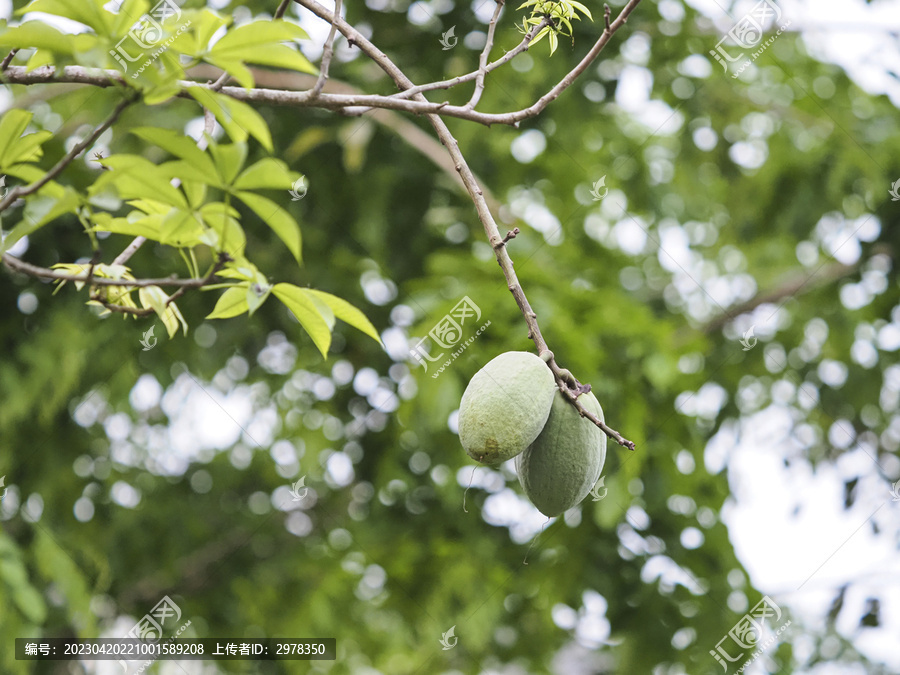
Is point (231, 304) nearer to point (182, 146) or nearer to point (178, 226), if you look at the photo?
point (178, 226)

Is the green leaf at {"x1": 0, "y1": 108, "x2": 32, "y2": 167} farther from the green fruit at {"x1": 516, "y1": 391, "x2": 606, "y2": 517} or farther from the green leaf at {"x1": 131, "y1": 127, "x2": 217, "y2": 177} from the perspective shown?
the green fruit at {"x1": 516, "y1": 391, "x2": 606, "y2": 517}

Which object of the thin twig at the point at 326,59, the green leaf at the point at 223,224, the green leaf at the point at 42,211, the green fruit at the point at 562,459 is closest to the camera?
the green leaf at the point at 42,211

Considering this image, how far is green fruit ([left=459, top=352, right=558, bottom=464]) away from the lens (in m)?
1.30

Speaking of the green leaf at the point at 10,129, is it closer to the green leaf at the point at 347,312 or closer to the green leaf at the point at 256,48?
the green leaf at the point at 256,48

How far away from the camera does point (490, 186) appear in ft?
14.8

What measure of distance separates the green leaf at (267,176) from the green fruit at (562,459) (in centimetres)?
63

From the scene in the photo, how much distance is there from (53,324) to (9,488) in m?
0.94

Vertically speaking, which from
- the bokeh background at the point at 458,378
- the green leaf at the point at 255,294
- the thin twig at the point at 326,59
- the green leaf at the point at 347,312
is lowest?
the bokeh background at the point at 458,378

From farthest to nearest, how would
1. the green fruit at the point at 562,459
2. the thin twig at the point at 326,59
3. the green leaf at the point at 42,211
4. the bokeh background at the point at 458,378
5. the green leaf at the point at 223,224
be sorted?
1. the bokeh background at the point at 458,378
2. the green fruit at the point at 562,459
3. the thin twig at the point at 326,59
4. the green leaf at the point at 223,224
5. the green leaf at the point at 42,211
